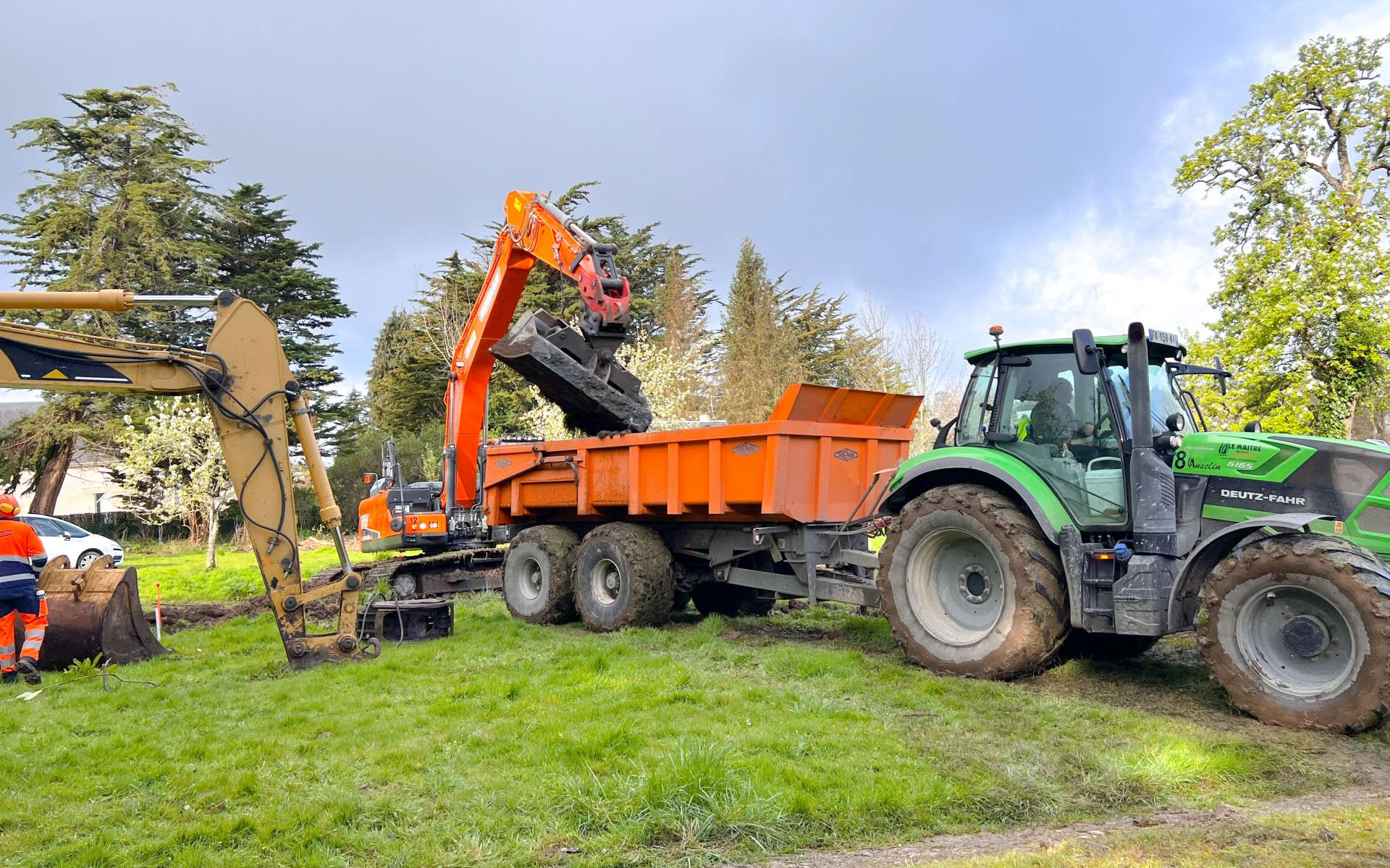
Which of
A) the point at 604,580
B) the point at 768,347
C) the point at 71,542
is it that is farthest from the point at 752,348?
the point at 604,580

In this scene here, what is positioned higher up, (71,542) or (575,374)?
(575,374)

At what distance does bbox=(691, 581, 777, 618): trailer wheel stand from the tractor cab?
160 inches

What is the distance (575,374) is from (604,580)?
7.19ft

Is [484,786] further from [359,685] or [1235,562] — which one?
[1235,562]

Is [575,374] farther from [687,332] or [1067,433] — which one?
[687,332]

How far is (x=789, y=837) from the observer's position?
13.8ft

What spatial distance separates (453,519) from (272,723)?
20.4ft

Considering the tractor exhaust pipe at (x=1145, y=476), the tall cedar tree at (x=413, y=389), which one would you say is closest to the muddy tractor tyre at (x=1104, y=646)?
the tractor exhaust pipe at (x=1145, y=476)

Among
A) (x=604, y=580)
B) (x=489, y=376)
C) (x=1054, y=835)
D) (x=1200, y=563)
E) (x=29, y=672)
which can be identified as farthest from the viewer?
(x=489, y=376)

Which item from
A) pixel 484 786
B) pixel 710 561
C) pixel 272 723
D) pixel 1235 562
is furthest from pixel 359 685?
pixel 1235 562

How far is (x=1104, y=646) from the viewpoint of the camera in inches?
301

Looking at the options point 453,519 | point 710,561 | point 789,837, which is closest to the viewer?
point 789,837

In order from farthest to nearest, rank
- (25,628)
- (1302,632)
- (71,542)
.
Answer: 1. (71,542)
2. (25,628)
3. (1302,632)

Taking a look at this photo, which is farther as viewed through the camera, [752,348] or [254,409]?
[752,348]
